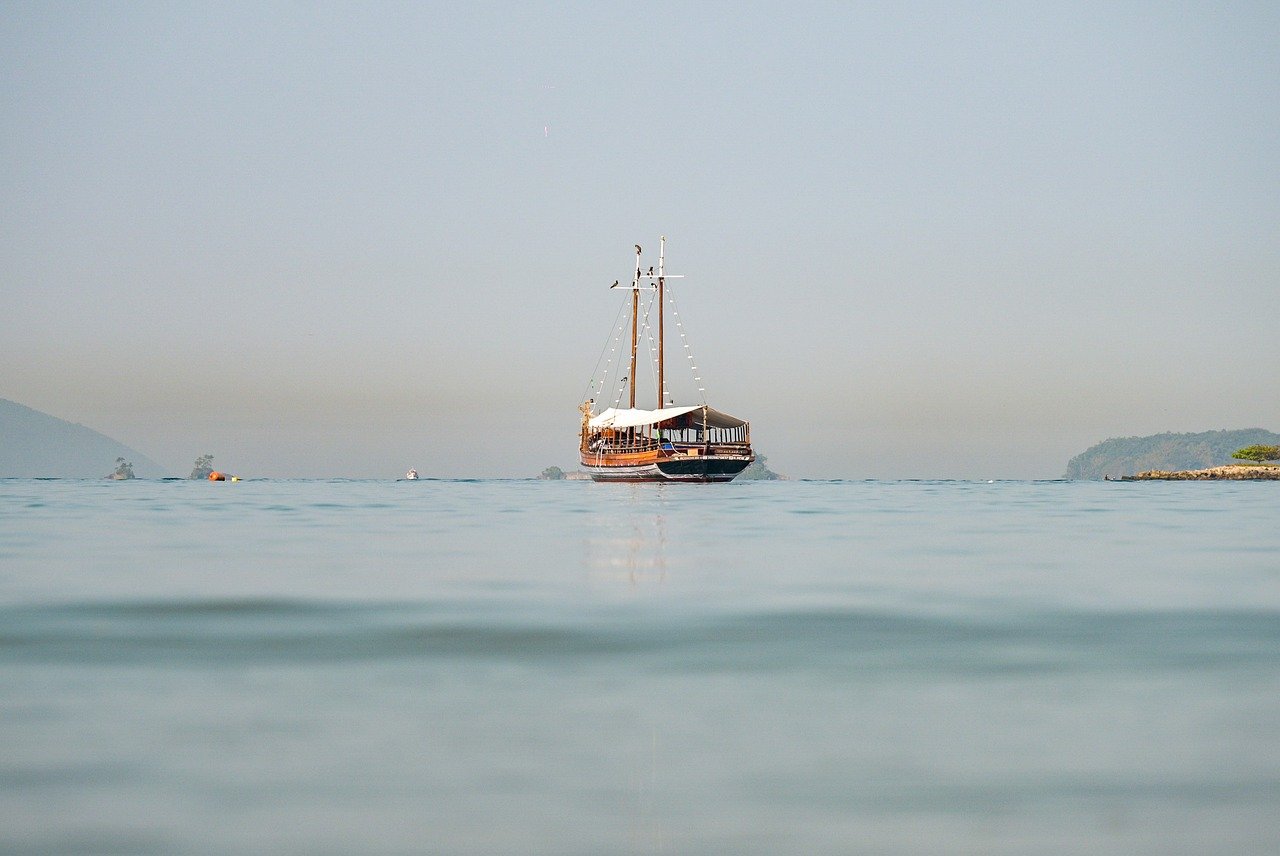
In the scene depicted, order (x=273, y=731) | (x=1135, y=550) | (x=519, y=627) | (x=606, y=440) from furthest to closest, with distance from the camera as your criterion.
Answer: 1. (x=606, y=440)
2. (x=1135, y=550)
3. (x=519, y=627)
4. (x=273, y=731)

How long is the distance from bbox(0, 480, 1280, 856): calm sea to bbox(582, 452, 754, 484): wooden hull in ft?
290

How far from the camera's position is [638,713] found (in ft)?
24.5

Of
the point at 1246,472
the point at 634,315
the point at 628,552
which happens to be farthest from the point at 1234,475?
the point at 628,552

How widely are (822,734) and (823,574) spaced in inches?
407

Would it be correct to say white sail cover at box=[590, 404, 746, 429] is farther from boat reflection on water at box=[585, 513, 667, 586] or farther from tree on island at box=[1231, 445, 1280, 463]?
tree on island at box=[1231, 445, 1280, 463]

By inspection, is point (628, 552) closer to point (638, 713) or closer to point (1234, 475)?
point (638, 713)

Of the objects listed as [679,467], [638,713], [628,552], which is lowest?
[638,713]

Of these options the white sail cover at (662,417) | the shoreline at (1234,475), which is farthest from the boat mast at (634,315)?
the shoreline at (1234,475)

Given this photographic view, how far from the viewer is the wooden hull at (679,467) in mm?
105500

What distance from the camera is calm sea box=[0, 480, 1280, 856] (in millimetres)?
5324

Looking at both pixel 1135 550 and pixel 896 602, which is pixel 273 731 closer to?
pixel 896 602

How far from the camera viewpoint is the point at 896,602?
1374 cm

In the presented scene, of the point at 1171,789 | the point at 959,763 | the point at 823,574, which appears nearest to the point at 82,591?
the point at 823,574

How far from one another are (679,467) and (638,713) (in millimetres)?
98371
